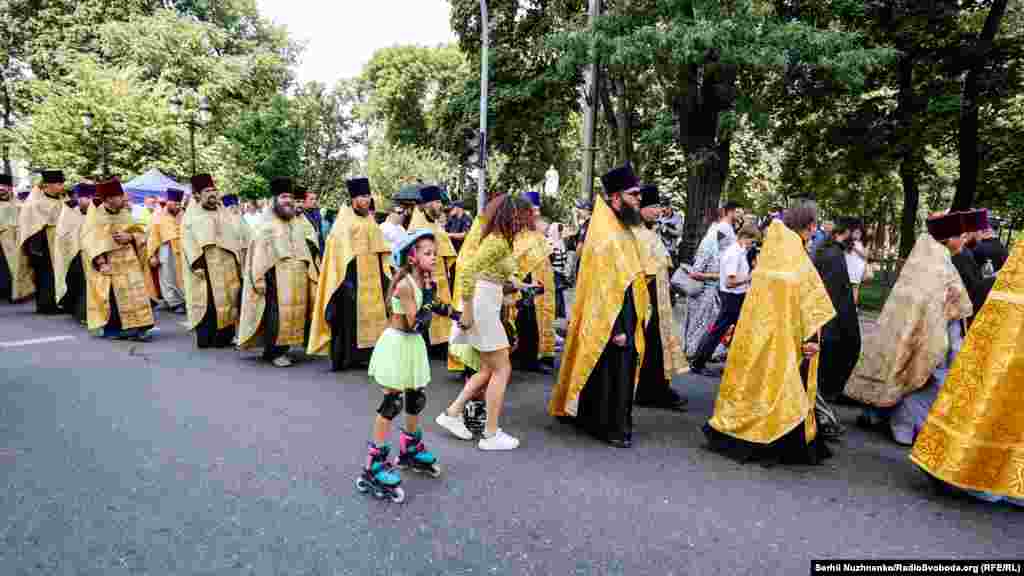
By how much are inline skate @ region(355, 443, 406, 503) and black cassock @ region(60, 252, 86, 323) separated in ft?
25.6

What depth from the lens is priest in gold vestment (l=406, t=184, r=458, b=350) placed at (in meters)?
7.82

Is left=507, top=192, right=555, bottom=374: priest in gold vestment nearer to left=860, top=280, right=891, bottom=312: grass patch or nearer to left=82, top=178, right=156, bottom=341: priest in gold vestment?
left=82, top=178, right=156, bottom=341: priest in gold vestment

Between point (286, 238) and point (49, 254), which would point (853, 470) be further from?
point (49, 254)

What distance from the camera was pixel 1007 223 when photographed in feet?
67.2

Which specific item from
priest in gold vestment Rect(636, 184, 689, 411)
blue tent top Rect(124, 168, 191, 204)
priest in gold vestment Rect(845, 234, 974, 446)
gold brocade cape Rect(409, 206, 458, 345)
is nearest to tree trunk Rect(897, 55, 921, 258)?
priest in gold vestment Rect(845, 234, 974, 446)

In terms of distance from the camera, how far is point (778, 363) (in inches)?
181

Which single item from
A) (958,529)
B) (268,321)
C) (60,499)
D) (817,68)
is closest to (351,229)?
(268,321)

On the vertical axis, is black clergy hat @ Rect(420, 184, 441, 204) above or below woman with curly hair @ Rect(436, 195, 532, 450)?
above

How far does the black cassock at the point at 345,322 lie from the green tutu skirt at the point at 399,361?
138 inches

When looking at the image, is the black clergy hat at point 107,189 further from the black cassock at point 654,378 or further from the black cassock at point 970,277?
the black cassock at point 970,277

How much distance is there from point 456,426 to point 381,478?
1273 mm

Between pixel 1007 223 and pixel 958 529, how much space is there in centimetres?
2156

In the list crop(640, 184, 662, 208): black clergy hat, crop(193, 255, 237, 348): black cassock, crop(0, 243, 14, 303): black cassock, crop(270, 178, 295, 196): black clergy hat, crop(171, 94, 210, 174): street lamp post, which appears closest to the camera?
crop(640, 184, 662, 208): black clergy hat

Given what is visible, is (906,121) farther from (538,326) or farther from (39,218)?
(39,218)
